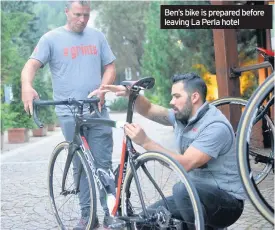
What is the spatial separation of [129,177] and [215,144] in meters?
0.54

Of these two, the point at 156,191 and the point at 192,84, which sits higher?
the point at 192,84

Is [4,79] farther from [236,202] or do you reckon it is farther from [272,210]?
[272,210]

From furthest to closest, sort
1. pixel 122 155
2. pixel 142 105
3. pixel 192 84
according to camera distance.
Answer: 1. pixel 142 105
2. pixel 122 155
3. pixel 192 84

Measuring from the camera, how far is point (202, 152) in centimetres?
243

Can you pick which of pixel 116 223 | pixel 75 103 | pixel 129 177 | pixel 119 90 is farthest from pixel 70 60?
pixel 116 223

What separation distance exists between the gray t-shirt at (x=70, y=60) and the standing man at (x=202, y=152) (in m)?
0.84

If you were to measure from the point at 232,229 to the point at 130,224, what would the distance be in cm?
123

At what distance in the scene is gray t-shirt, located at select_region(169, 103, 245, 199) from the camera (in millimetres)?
2479

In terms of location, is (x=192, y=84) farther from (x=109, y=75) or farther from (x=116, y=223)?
(x=109, y=75)

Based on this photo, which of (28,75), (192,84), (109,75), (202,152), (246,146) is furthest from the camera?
(109,75)

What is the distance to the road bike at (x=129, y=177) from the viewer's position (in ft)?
8.03

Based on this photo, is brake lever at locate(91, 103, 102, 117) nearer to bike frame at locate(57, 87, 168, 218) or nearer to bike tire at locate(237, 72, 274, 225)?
bike frame at locate(57, 87, 168, 218)

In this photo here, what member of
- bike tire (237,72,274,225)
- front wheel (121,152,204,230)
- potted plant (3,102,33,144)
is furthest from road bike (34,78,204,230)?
potted plant (3,102,33,144)

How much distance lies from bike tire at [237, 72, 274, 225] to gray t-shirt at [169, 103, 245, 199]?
0.74m
